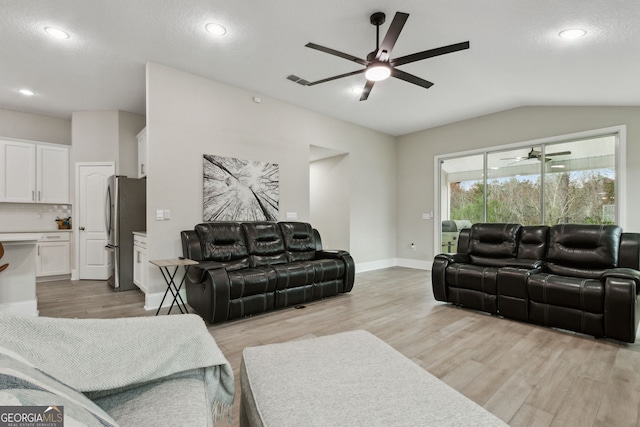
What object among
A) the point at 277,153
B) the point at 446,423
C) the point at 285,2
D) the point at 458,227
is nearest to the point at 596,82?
the point at 458,227

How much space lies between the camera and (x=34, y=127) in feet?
18.1

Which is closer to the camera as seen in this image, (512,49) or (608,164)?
(512,49)

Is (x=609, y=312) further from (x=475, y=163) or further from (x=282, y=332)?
(x=475, y=163)

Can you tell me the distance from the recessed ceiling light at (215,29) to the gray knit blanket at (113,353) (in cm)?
287

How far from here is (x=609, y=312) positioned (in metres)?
2.69

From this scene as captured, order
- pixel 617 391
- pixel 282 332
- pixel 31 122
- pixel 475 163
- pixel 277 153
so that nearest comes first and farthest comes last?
1. pixel 617 391
2. pixel 282 332
3. pixel 277 153
4. pixel 31 122
5. pixel 475 163

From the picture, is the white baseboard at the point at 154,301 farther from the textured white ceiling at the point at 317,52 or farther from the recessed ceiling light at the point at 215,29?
the recessed ceiling light at the point at 215,29

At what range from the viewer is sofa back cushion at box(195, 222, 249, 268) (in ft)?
12.1

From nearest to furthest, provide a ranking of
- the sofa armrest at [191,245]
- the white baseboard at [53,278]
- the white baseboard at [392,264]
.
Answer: the sofa armrest at [191,245]
the white baseboard at [53,278]
the white baseboard at [392,264]

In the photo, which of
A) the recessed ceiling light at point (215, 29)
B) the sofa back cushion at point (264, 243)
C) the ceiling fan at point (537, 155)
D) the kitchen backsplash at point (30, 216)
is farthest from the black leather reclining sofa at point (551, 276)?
the kitchen backsplash at point (30, 216)

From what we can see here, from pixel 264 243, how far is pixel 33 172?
15.2ft

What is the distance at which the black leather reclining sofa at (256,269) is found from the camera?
3.16 metres

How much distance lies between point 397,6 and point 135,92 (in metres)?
4.05

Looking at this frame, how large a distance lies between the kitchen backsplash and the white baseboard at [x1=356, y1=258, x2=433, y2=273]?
5946mm
